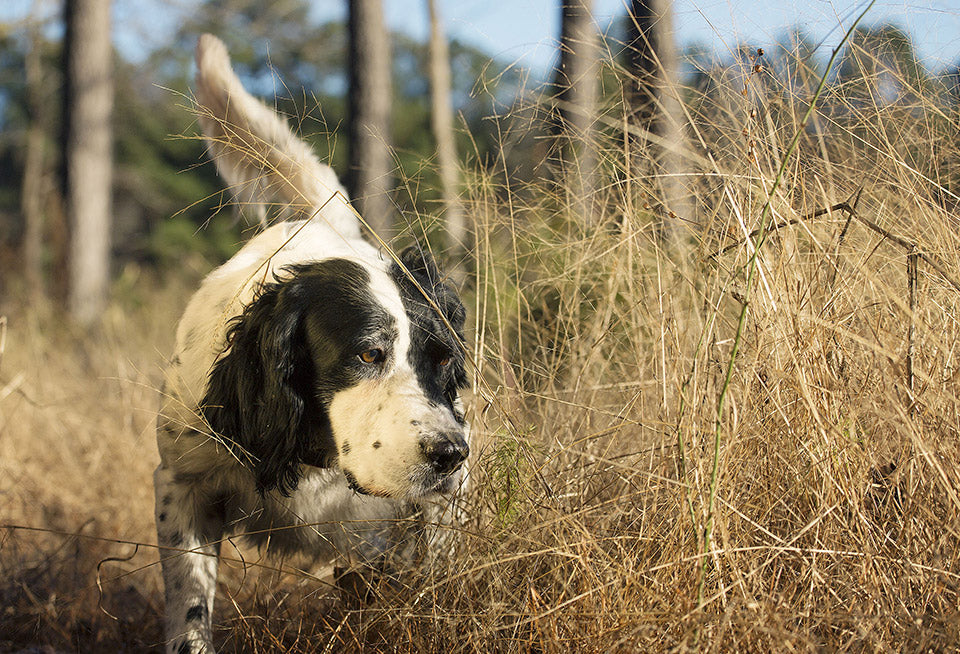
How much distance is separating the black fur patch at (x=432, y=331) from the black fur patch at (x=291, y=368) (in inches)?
3.8

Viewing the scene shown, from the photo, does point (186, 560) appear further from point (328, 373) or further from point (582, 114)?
point (582, 114)

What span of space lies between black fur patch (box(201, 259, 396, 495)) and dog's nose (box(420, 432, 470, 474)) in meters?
0.31

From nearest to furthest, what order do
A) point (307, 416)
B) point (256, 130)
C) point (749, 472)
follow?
1. point (749, 472)
2. point (307, 416)
3. point (256, 130)

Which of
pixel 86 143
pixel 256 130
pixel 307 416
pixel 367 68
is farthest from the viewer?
pixel 86 143

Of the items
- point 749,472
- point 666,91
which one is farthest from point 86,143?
point 749,472

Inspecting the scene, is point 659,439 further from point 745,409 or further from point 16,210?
point 16,210

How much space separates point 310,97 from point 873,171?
4.72 feet

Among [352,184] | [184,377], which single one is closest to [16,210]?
[352,184]

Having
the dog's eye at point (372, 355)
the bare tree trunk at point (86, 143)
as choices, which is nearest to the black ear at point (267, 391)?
the dog's eye at point (372, 355)

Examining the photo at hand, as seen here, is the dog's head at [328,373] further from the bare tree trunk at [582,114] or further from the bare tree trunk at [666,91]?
the bare tree trunk at [666,91]

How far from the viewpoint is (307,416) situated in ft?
7.30

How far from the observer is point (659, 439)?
203 cm

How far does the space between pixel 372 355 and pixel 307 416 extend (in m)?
0.27

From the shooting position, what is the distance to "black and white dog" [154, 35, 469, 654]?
1990 mm
